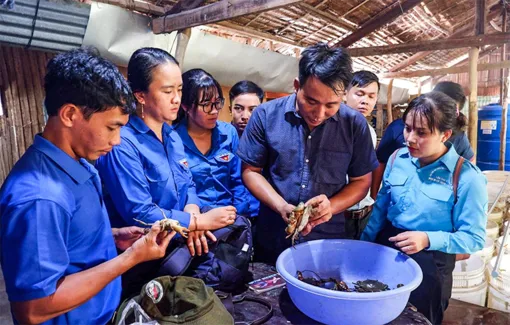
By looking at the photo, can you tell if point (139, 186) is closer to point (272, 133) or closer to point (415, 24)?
point (272, 133)

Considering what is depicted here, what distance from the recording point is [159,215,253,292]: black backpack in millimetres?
1601

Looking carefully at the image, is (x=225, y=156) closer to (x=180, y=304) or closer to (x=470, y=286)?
(x=180, y=304)

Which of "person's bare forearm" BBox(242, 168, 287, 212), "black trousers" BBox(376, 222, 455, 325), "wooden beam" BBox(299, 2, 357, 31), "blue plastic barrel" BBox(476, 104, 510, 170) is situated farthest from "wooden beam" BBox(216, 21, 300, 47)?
"blue plastic barrel" BBox(476, 104, 510, 170)

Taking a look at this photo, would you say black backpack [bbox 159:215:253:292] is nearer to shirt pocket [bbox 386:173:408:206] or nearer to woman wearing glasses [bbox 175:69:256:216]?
woman wearing glasses [bbox 175:69:256:216]

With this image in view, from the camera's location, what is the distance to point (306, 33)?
6.21 metres

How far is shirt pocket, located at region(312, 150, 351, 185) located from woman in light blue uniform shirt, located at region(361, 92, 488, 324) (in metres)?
0.34

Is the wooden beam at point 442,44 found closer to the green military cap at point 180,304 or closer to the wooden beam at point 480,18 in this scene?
the wooden beam at point 480,18

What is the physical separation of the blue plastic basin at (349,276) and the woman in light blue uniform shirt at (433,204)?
13 cm

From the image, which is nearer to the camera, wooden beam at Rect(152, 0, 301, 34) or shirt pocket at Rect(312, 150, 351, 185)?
shirt pocket at Rect(312, 150, 351, 185)

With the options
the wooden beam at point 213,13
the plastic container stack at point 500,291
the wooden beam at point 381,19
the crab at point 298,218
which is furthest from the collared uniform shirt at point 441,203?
the wooden beam at point 381,19

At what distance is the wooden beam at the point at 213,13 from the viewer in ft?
10.4

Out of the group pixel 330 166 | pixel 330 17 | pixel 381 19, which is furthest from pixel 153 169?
pixel 381 19

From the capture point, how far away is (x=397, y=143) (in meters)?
2.81

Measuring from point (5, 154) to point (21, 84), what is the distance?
0.74 m
